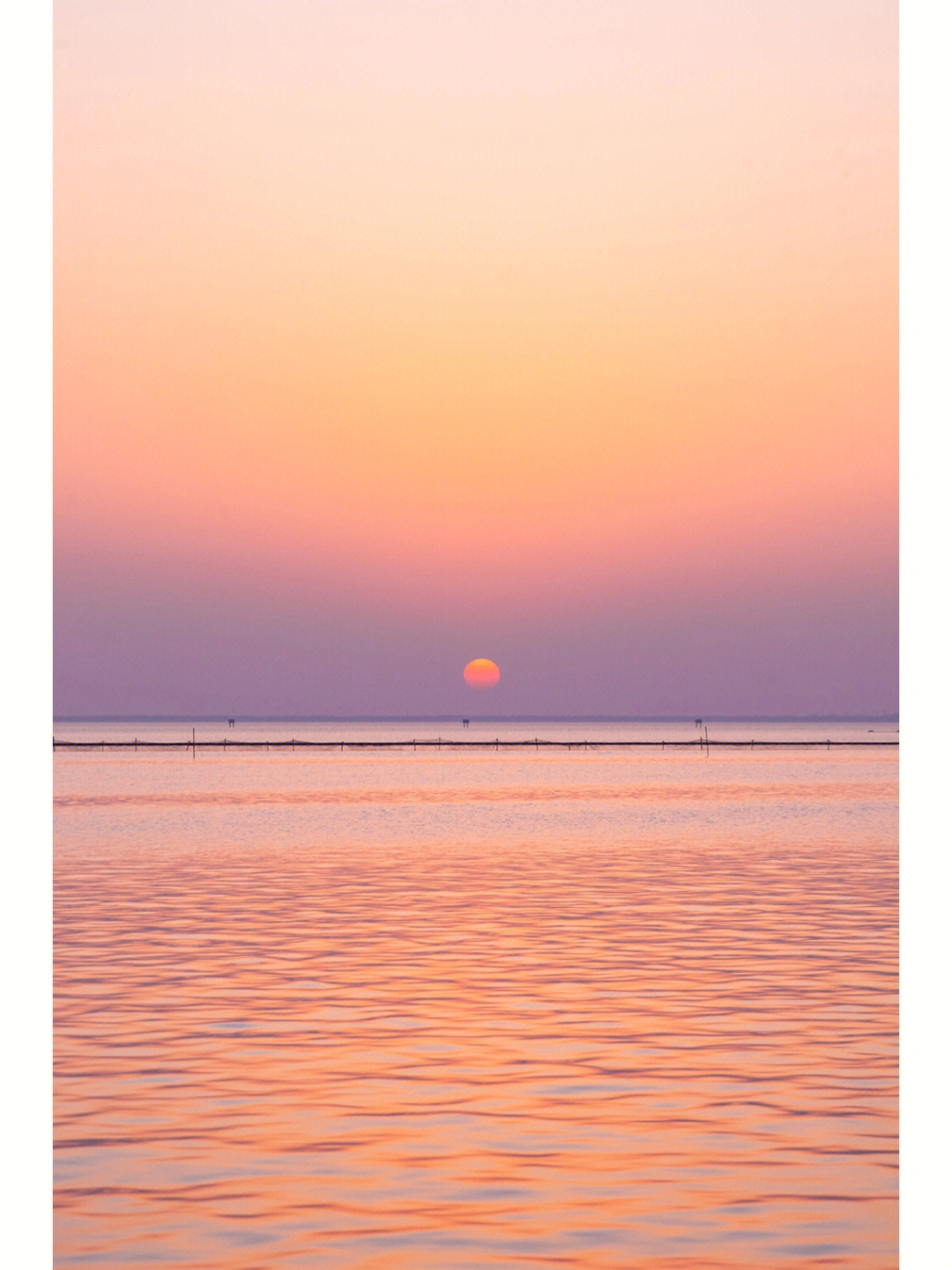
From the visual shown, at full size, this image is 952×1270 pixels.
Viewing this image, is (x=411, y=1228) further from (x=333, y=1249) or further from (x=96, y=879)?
(x=96, y=879)

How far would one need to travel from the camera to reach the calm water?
11.9 meters

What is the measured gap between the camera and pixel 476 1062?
16953 millimetres

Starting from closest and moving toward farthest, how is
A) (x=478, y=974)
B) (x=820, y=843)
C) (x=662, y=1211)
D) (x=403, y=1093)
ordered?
(x=662, y=1211), (x=403, y=1093), (x=478, y=974), (x=820, y=843)

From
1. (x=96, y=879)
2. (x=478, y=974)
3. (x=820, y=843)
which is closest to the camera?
(x=478, y=974)

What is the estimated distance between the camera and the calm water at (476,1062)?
39.1 feet

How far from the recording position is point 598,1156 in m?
13.5

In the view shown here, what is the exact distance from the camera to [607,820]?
58.0 m

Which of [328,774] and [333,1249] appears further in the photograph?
[328,774]

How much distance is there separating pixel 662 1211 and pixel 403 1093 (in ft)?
12.9

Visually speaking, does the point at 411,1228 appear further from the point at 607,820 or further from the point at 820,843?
the point at 607,820
